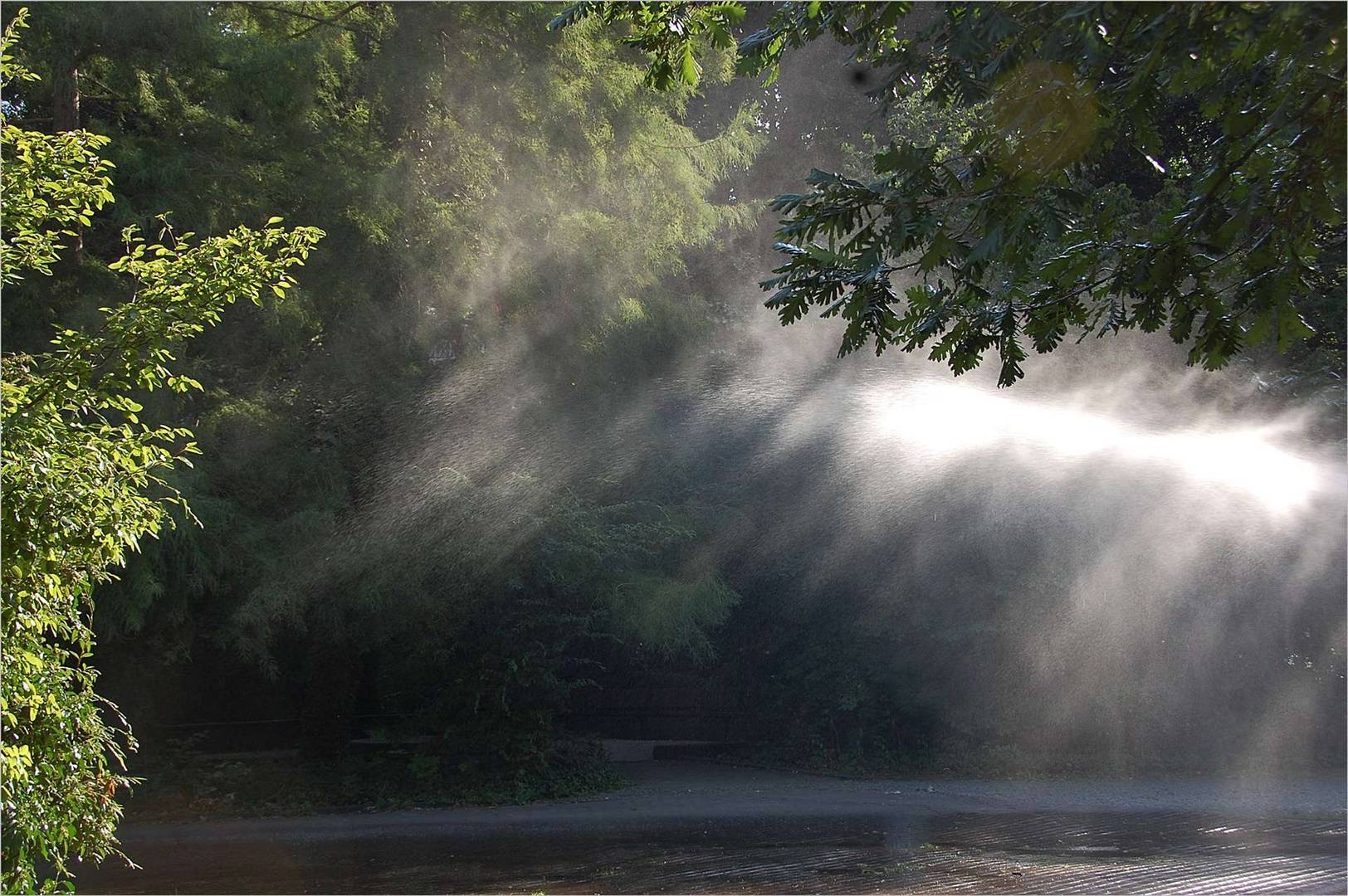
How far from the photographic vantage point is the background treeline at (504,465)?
12336 millimetres

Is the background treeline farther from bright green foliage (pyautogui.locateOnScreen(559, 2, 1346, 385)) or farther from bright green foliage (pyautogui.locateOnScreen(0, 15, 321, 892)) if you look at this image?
bright green foliage (pyautogui.locateOnScreen(559, 2, 1346, 385))

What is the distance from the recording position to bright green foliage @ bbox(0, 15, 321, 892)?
413cm

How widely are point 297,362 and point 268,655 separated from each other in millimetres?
3481

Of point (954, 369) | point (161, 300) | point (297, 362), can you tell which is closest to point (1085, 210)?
point (954, 369)

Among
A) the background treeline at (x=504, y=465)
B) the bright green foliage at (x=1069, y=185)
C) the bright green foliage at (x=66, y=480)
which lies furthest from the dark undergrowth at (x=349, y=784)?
the bright green foliage at (x=1069, y=185)

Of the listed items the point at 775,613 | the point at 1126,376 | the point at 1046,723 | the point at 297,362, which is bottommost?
the point at 1046,723

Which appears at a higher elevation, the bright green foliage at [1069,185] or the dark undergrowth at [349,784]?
the bright green foliage at [1069,185]

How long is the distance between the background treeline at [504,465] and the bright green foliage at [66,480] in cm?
707

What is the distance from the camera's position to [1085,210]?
4.80 metres

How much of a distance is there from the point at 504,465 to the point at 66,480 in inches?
375

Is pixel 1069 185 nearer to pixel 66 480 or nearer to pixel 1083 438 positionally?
pixel 66 480

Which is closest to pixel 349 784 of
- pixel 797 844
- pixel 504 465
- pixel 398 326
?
pixel 504 465

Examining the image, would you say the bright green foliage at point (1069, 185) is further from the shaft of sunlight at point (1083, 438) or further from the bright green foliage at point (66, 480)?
the shaft of sunlight at point (1083, 438)

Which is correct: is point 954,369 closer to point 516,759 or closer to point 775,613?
point 516,759
